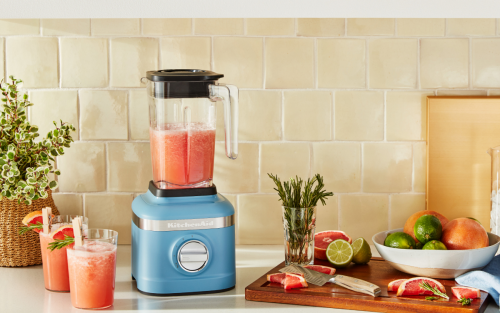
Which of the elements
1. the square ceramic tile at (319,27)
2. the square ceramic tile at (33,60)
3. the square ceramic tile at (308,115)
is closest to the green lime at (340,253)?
the square ceramic tile at (308,115)

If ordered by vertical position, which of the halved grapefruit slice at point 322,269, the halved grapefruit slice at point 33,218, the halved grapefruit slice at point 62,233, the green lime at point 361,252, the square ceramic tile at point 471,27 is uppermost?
the square ceramic tile at point 471,27

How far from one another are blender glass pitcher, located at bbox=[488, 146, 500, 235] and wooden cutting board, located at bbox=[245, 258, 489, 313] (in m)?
0.35

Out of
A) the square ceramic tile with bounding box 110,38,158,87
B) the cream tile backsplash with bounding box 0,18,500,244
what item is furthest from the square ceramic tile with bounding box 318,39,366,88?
the square ceramic tile with bounding box 110,38,158,87

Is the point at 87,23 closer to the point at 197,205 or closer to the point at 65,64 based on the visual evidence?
the point at 65,64

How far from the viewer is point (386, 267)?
1.24 m

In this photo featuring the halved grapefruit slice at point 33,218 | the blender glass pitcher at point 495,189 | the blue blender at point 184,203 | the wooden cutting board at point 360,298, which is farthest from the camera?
the blender glass pitcher at point 495,189

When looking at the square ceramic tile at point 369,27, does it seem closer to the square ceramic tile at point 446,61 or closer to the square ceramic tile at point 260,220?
the square ceramic tile at point 446,61

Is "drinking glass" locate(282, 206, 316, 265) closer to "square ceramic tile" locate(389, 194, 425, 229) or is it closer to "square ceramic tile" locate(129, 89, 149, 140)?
"square ceramic tile" locate(389, 194, 425, 229)

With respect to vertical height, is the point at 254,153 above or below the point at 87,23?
below

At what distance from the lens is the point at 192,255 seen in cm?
110

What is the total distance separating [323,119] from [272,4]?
0.50 metres

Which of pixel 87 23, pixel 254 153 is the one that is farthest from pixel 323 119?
pixel 87 23

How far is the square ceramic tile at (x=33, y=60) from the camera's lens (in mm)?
1494

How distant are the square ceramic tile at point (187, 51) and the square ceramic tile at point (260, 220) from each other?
39cm
